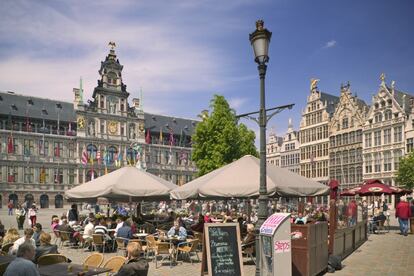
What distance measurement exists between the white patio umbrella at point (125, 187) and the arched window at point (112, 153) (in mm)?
51011

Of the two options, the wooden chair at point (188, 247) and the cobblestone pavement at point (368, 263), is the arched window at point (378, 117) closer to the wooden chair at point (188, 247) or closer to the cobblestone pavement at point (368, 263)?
the cobblestone pavement at point (368, 263)

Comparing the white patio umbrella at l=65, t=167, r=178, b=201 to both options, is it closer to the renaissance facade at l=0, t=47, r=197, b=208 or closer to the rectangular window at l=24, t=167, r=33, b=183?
the renaissance facade at l=0, t=47, r=197, b=208

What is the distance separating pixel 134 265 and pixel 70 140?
5998 cm

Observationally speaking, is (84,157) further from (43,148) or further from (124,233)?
(124,233)

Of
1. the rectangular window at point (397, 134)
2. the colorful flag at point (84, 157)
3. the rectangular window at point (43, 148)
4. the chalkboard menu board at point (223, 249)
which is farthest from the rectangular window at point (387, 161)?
the chalkboard menu board at point (223, 249)

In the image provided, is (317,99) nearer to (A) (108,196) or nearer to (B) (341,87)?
(B) (341,87)

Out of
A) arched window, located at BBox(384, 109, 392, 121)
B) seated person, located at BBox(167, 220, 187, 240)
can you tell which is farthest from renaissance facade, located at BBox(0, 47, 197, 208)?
seated person, located at BBox(167, 220, 187, 240)

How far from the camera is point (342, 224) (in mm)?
13586

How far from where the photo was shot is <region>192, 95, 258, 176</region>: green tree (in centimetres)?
4041

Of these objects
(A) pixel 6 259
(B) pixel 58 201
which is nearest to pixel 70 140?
(B) pixel 58 201

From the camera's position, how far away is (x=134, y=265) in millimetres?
6566

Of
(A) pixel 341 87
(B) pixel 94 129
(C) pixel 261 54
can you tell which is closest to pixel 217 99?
(A) pixel 341 87

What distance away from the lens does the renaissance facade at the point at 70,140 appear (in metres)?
58.5

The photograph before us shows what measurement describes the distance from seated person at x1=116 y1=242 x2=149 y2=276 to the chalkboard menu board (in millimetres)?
2357
